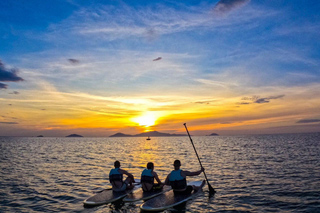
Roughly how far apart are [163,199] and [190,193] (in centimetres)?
229

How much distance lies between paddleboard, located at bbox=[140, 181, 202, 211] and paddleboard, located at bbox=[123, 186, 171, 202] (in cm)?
72

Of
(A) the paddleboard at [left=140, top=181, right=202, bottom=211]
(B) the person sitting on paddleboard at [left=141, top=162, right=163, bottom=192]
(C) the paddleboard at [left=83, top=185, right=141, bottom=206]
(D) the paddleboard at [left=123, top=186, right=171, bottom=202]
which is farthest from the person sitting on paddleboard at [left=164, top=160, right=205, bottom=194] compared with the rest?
(C) the paddleboard at [left=83, top=185, right=141, bottom=206]

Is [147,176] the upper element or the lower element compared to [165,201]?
upper

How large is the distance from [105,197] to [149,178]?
3.12 metres

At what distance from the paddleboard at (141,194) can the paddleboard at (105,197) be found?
0.48m

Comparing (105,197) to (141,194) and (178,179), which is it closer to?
(141,194)

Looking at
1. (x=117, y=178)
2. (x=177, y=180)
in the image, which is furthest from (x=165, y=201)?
(x=117, y=178)

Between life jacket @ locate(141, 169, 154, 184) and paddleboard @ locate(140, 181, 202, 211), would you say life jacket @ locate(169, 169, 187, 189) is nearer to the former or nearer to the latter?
paddleboard @ locate(140, 181, 202, 211)

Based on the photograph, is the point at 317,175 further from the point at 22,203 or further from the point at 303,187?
the point at 22,203

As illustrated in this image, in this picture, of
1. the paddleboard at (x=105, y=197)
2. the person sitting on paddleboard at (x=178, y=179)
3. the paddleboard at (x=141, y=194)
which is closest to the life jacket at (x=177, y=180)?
the person sitting on paddleboard at (x=178, y=179)

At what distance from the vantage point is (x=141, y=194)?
51.1 feet

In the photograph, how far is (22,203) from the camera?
15.6m

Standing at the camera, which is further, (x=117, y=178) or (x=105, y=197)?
(x=117, y=178)

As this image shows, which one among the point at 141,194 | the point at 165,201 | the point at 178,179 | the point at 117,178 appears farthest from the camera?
the point at 117,178
